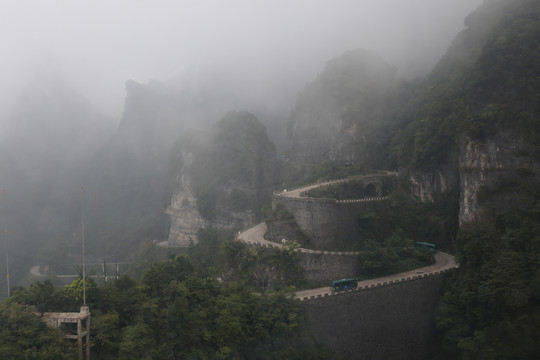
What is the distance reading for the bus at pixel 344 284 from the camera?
24.7 metres

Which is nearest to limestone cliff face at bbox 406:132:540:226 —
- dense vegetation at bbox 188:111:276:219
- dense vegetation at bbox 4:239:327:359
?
dense vegetation at bbox 4:239:327:359

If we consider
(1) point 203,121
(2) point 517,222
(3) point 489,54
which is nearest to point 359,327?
(2) point 517,222

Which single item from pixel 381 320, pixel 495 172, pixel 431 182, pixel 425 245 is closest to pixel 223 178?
pixel 431 182

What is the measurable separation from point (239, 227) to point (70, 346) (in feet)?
108

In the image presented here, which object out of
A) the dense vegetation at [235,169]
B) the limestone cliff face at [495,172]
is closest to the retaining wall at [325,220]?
the limestone cliff face at [495,172]

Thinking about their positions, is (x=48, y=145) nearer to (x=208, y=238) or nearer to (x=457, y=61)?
Answer: (x=208, y=238)

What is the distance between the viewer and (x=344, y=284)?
24.8 m

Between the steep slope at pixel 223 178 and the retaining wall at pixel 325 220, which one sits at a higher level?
the steep slope at pixel 223 178

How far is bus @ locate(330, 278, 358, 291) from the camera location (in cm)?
2466

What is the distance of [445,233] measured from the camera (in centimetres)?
3159

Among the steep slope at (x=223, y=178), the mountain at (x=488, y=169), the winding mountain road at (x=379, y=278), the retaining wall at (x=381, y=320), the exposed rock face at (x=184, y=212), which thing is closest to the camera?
the mountain at (x=488, y=169)

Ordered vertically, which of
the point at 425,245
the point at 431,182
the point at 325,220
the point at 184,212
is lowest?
the point at 425,245

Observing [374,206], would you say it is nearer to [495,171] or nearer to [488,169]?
[488,169]

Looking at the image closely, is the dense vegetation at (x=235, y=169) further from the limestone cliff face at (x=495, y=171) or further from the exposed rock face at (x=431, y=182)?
the limestone cliff face at (x=495, y=171)
